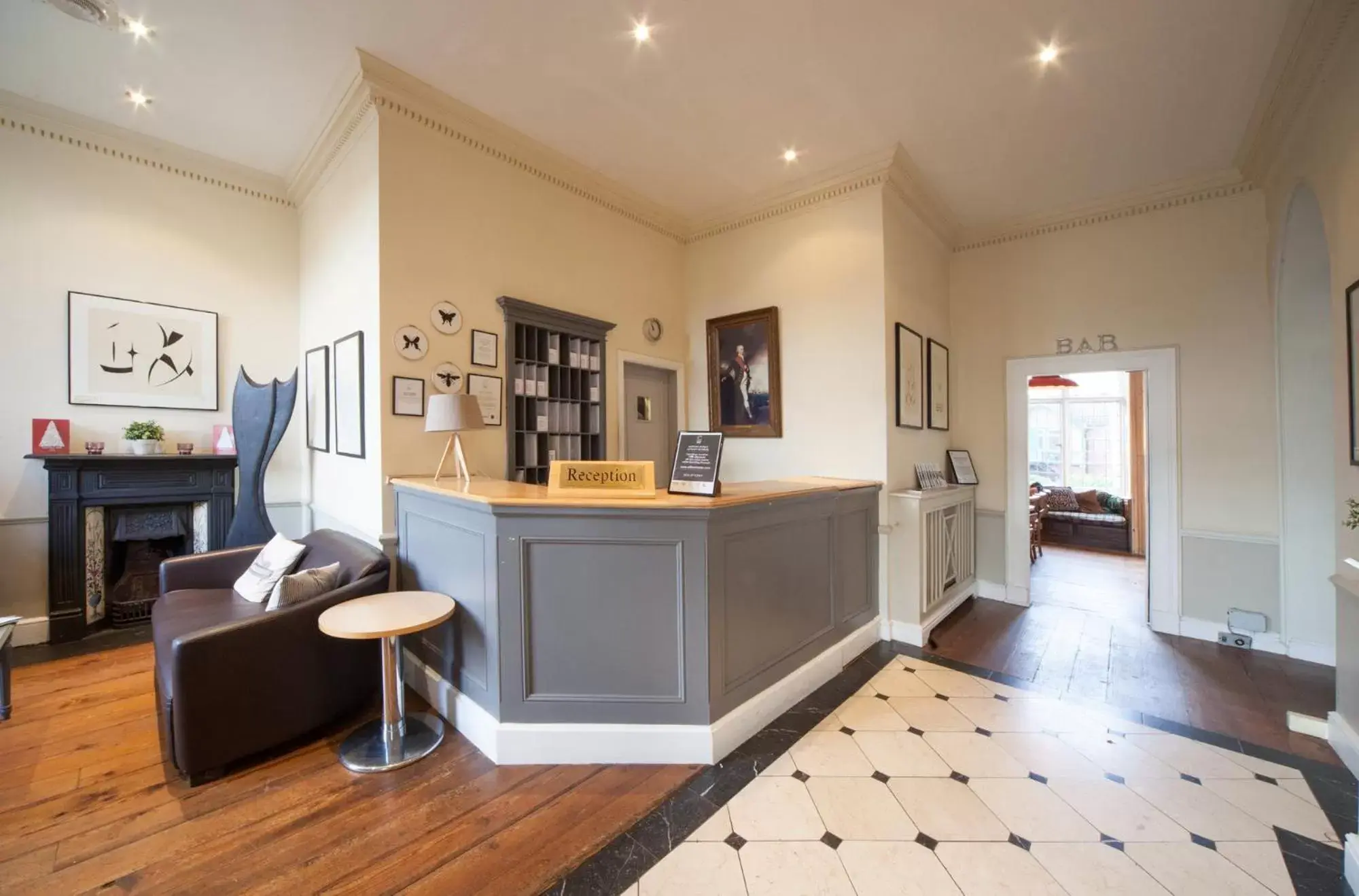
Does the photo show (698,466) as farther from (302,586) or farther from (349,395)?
(349,395)

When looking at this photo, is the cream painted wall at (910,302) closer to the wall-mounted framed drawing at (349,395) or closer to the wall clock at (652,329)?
the wall clock at (652,329)

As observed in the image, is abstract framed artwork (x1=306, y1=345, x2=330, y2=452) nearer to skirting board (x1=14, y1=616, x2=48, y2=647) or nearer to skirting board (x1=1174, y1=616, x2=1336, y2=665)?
skirting board (x1=14, y1=616, x2=48, y2=647)

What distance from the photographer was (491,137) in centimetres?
346

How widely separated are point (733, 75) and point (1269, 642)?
5242 millimetres

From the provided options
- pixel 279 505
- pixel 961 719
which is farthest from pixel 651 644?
pixel 279 505

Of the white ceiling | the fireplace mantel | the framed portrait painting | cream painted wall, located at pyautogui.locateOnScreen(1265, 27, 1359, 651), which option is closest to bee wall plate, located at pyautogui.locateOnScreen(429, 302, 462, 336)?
the white ceiling

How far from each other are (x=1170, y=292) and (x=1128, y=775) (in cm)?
376

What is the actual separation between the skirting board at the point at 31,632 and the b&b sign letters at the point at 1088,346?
8.04 meters

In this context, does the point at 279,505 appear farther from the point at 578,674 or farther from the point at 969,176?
the point at 969,176

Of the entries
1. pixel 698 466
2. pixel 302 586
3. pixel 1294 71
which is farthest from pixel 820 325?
pixel 302 586

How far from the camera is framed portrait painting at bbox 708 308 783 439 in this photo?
4246 millimetres

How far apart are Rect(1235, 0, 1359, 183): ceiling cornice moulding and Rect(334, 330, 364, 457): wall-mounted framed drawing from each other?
5.14 m

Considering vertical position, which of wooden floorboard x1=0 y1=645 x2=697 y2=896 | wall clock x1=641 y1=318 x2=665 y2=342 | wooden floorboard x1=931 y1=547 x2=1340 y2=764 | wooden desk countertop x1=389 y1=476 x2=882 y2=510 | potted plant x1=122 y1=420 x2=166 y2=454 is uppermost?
wall clock x1=641 y1=318 x2=665 y2=342

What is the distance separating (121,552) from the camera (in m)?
3.90
